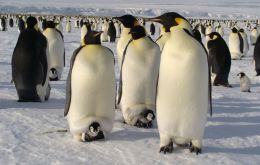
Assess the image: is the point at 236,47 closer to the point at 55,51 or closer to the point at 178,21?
the point at 55,51

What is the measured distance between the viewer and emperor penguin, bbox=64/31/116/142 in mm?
4250

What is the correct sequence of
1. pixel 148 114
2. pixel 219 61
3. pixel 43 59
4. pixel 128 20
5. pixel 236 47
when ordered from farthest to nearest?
1. pixel 236 47
2. pixel 219 61
3. pixel 43 59
4. pixel 128 20
5. pixel 148 114

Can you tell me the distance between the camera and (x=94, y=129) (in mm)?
4211

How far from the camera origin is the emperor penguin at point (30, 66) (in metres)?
5.88

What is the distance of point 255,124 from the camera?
5301mm

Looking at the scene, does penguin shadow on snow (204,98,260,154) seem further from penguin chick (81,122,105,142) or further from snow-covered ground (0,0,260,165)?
penguin chick (81,122,105,142)

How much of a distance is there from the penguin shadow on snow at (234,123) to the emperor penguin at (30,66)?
2.21 metres

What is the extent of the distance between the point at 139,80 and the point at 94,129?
0.92 m

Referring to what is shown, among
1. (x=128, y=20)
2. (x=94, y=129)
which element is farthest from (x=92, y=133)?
(x=128, y=20)

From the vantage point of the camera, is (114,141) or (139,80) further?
(139,80)

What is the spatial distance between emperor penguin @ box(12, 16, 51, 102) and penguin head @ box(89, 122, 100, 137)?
1.91 metres

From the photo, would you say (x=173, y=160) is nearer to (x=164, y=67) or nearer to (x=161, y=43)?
(x=164, y=67)

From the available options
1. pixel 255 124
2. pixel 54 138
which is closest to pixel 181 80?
pixel 54 138

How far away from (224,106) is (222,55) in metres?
3.00
